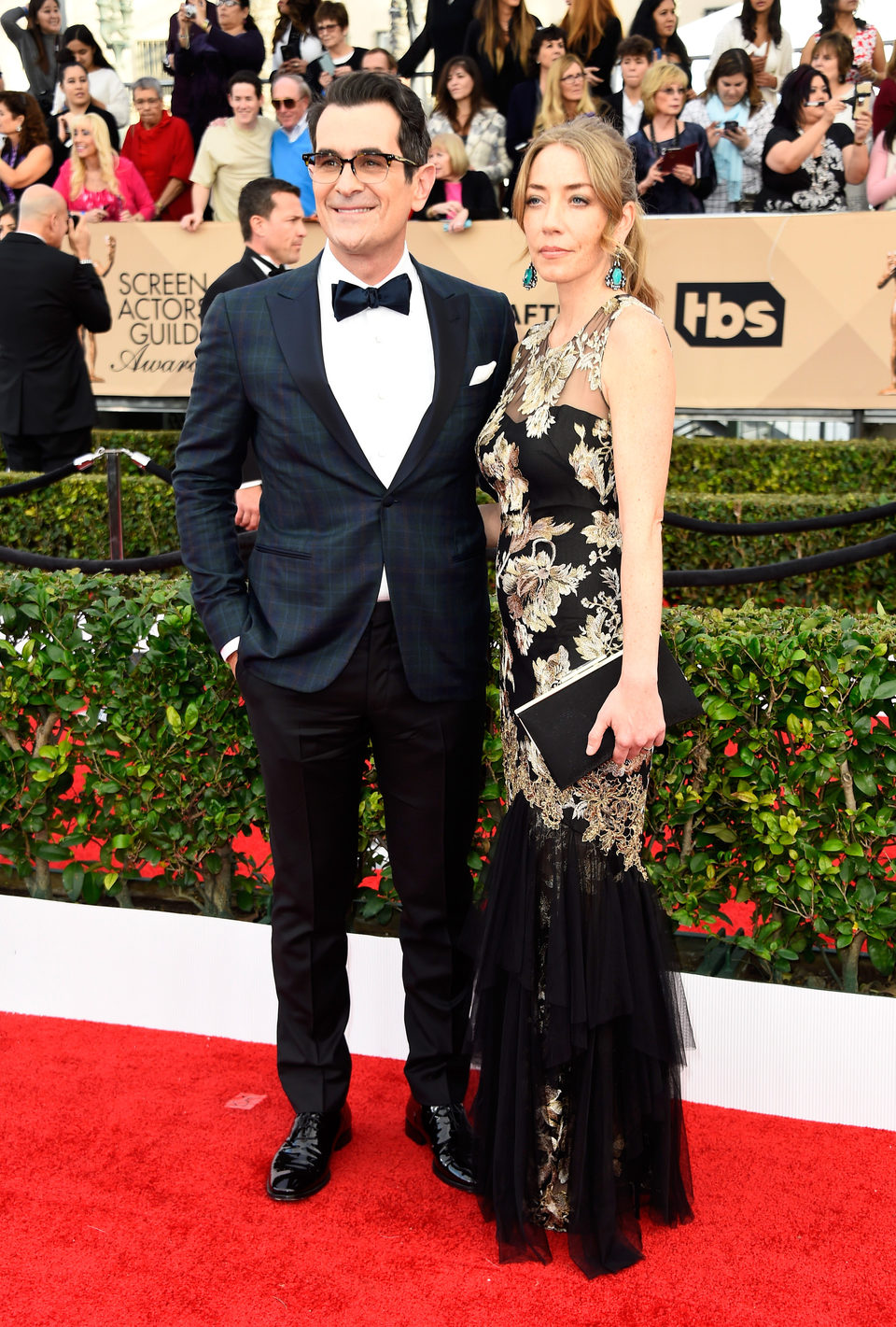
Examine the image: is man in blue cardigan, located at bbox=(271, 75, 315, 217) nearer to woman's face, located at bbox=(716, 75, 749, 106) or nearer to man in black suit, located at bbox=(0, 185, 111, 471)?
man in black suit, located at bbox=(0, 185, 111, 471)

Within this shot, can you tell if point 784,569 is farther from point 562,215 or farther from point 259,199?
point 259,199

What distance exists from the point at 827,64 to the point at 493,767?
7235 millimetres

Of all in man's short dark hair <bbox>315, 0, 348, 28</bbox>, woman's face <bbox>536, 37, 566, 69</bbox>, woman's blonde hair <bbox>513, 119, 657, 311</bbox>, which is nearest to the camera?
woman's blonde hair <bbox>513, 119, 657, 311</bbox>

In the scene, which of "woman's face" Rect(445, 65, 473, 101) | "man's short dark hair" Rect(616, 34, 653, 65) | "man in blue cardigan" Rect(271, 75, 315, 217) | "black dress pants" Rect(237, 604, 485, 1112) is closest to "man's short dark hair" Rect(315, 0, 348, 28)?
"man in blue cardigan" Rect(271, 75, 315, 217)

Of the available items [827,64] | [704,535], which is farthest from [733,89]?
[704,535]

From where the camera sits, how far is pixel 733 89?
8859 mm

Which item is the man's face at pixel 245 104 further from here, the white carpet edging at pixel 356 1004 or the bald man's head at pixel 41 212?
the white carpet edging at pixel 356 1004

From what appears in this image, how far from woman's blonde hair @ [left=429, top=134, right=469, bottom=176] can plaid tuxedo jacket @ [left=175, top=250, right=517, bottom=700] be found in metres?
6.73

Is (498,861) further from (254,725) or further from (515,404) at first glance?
(515,404)

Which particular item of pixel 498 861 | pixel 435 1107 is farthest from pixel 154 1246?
pixel 498 861

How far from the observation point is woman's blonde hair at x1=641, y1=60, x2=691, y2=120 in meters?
8.62

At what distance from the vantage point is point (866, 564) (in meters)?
6.57

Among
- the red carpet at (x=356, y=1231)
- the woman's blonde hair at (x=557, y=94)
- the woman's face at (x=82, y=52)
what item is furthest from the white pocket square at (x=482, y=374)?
the woman's face at (x=82, y=52)

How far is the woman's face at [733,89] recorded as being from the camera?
883 cm
